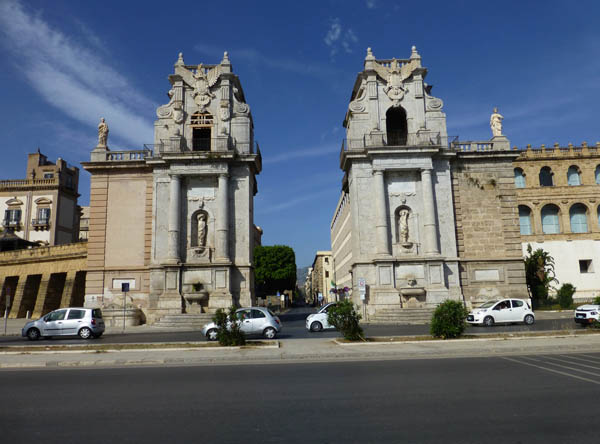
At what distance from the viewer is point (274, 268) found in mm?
80188

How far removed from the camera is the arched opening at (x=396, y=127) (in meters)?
37.5

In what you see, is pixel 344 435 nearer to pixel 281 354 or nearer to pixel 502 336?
pixel 281 354

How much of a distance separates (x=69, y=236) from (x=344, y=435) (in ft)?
210

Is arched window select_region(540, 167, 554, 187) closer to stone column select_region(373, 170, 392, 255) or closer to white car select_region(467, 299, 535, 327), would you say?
stone column select_region(373, 170, 392, 255)

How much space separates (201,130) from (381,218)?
16.6 m

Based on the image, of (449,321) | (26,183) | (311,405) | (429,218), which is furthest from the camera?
(26,183)

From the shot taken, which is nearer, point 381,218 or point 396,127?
point 381,218

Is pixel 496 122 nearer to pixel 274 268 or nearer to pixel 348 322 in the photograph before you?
pixel 348 322

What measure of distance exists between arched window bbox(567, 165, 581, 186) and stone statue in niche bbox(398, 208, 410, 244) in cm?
2788

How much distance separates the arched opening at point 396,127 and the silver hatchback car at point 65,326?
89.2 ft

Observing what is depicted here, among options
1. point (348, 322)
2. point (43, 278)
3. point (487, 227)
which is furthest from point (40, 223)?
point (487, 227)

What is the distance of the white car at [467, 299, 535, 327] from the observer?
991 inches

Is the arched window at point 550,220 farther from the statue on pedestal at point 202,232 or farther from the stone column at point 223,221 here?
the statue on pedestal at point 202,232

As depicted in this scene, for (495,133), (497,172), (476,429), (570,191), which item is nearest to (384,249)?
(497,172)
